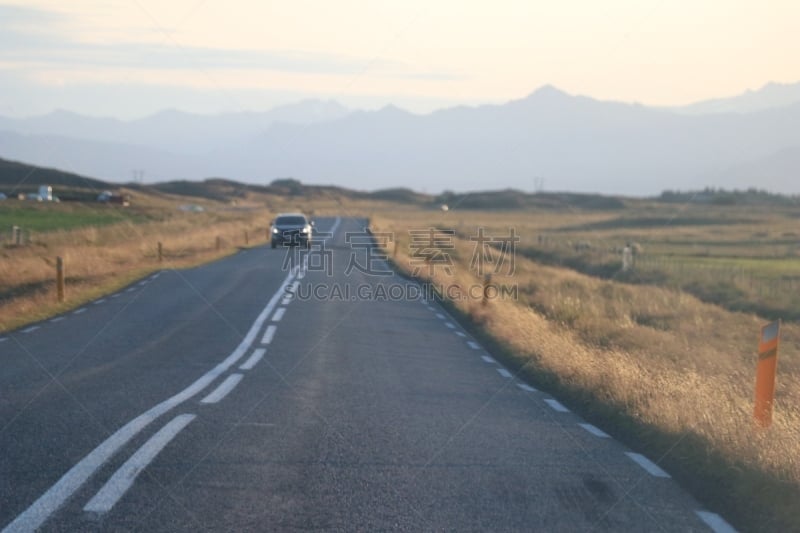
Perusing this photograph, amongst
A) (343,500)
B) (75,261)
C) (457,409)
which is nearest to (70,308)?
(75,261)

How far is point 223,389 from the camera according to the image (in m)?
10.9

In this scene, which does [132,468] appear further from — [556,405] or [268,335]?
[268,335]

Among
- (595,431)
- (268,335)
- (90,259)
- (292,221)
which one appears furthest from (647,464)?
(292,221)

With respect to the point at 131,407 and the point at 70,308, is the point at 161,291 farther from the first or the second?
the point at 131,407

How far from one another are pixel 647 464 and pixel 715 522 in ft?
5.23

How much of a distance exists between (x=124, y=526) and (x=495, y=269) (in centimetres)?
3041

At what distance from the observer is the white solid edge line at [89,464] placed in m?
5.86

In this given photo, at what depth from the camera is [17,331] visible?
55.7 feet

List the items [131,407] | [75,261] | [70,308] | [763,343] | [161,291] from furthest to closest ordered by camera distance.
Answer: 1. [75,261]
2. [161,291]
3. [70,308]
4. [131,407]
5. [763,343]

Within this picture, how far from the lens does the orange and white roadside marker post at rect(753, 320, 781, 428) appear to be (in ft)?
27.7

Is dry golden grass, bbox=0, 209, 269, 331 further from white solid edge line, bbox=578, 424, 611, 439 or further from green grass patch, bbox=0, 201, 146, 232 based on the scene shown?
white solid edge line, bbox=578, 424, 611, 439

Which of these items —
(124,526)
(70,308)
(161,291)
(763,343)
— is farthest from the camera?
(161,291)

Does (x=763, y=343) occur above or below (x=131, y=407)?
above

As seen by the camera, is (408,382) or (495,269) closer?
(408,382)
